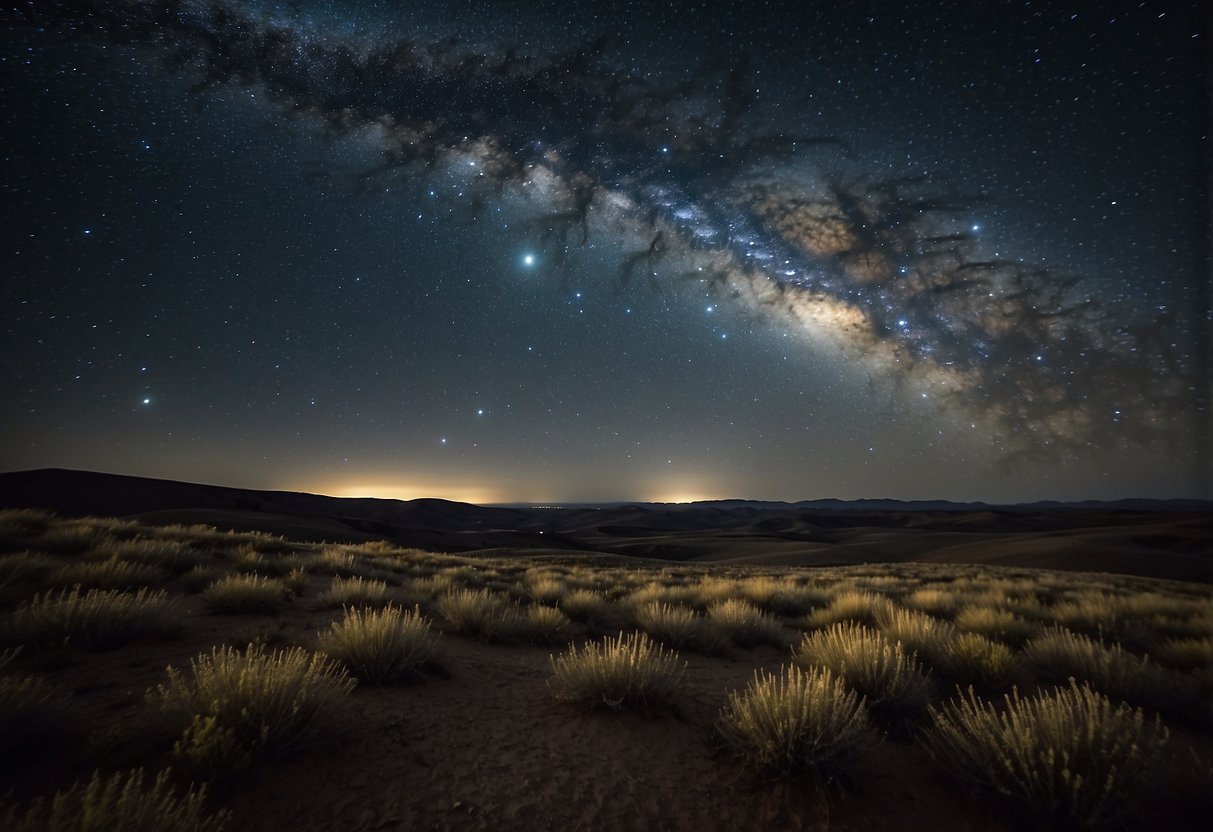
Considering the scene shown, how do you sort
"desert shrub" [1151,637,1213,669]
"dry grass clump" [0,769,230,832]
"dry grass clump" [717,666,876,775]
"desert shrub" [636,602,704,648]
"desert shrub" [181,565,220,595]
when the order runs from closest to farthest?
"dry grass clump" [0,769,230,832] → "dry grass clump" [717,666,876,775] → "desert shrub" [1151,637,1213,669] → "desert shrub" [636,602,704,648] → "desert shrub" [181,565,220,595]

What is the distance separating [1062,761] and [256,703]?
16.2 ft

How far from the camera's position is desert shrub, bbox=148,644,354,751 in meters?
2.92

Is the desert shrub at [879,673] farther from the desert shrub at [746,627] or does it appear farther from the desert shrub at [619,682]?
the desert shrub at [746,627]

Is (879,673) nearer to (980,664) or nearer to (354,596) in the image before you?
(980,664)

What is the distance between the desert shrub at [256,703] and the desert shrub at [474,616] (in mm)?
2918

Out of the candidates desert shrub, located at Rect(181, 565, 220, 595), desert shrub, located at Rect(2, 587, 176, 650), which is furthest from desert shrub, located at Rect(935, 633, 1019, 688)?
desert shrub, located at Rect(181, 565, 220, 595)

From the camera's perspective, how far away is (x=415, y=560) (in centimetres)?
1454

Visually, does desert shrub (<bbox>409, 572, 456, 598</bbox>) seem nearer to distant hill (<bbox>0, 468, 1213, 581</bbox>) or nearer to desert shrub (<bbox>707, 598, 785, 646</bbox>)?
desert shrub (<bbox>707, 598, 785, 646</bbox>)

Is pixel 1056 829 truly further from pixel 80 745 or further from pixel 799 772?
pixel 80 745

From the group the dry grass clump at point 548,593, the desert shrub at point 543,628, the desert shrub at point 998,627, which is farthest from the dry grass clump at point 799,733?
the dry grass clump at point 548,593

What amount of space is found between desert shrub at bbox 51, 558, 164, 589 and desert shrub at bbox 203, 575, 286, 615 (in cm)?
104

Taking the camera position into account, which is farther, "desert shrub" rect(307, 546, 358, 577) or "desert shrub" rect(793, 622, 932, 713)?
"desert shrub" rect(307, 546, 358, 577)

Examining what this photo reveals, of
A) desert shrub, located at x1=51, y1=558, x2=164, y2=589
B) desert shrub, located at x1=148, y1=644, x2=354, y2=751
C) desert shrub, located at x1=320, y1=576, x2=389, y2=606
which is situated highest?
desert shrub, located at x1=51, y1=558, x2=164, y2=589

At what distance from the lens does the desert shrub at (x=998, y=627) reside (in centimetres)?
634
